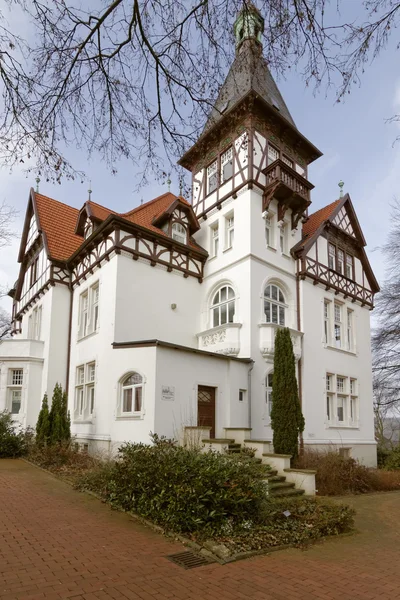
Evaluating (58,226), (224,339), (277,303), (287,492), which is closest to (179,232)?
(277,303)

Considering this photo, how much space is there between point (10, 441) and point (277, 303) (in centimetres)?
1107

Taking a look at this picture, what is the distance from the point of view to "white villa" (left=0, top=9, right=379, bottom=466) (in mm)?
14781

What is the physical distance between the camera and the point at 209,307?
18859 millimetres

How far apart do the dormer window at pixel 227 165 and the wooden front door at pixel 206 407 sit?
365 inches

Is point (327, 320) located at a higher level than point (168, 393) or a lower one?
higher

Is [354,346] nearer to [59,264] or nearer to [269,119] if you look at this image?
[269,119]

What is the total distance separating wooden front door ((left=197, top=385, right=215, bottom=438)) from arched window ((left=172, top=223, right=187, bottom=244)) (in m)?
6.79

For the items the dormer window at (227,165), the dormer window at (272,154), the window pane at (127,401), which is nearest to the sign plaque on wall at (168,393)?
the window pane at (127,401)

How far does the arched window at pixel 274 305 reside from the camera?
58.4 ft

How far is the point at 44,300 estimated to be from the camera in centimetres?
2106

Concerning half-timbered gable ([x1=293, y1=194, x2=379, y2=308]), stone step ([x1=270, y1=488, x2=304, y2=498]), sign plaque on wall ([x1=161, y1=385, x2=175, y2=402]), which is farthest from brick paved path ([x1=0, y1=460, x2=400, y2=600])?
half-timbered gable ([x1=293, y1=194, x2=379, y2=308])

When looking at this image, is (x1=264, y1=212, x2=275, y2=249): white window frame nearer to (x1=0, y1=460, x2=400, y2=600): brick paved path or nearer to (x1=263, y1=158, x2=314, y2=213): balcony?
(x1=263, y1=158, x2=314, y2=213): balcony

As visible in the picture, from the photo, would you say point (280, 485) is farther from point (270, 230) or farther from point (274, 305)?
point (270, 230)

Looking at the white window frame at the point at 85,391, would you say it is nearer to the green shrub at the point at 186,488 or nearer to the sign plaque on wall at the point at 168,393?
the sign plaque on wall at the point at 168,393
